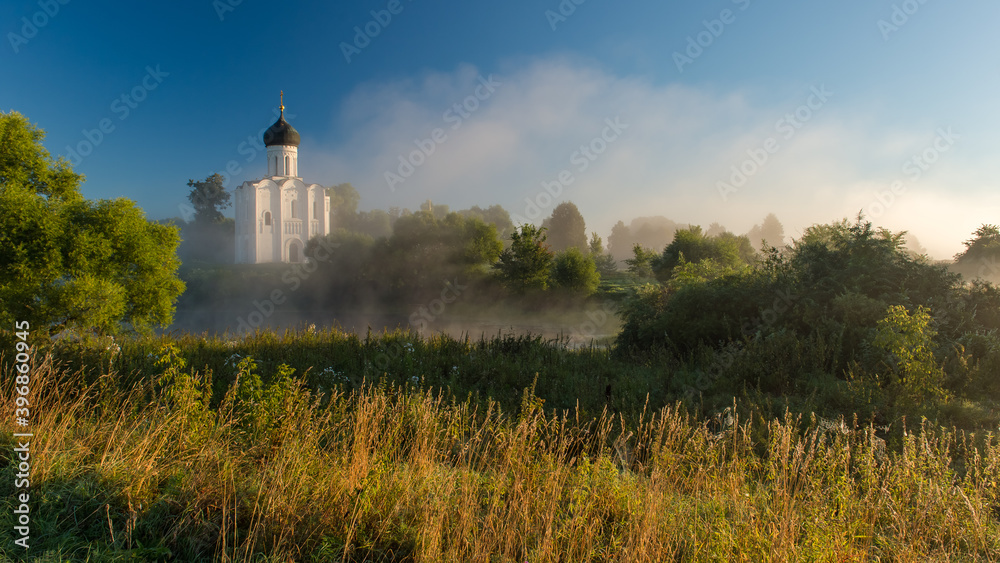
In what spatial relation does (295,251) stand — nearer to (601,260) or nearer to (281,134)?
(281,134)

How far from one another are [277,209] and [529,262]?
33584mm

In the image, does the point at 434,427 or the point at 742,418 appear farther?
the point at 742,418

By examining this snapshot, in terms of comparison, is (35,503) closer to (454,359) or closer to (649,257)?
(454,359)

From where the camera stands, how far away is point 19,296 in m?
10.8

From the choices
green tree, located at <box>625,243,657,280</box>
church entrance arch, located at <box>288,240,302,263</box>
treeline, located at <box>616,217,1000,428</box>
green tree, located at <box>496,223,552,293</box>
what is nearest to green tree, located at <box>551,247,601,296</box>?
green tree, located at <box>496,223,552,293</box>

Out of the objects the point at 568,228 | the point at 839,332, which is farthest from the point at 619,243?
the point at 839,332

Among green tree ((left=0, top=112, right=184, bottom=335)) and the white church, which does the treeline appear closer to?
green tree ((left=0, top=112, right=184, bottom=335))

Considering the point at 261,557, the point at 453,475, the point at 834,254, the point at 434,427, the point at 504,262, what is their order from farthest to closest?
the point at 504,262 → the point at 834,254 → the point at 434,427 → the point at 453,475 → the point at 261,557

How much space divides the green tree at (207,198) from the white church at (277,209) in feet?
63.3

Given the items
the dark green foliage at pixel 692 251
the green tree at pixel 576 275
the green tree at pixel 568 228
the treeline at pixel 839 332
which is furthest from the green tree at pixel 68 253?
the green tree at pixel 568 228

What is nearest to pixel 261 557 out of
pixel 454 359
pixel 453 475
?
pixel 453 475

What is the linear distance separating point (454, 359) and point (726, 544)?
7.65 metres

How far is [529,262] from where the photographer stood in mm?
36406

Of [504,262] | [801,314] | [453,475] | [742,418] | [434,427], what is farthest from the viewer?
[504,262]
